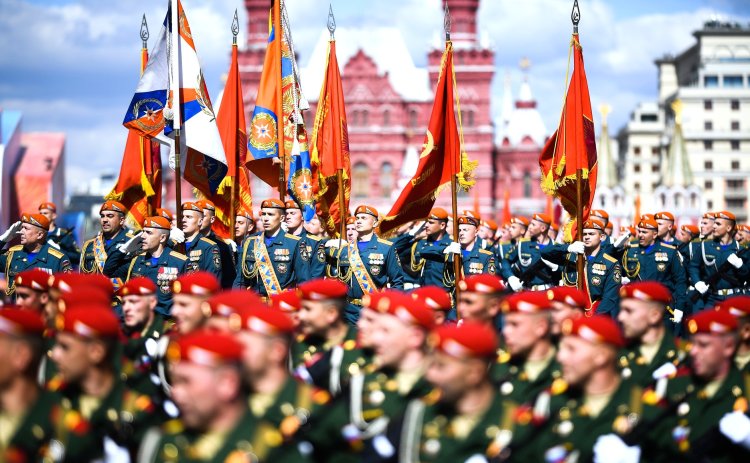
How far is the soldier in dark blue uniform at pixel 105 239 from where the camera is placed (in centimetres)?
1269

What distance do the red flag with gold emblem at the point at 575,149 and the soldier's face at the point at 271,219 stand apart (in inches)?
133

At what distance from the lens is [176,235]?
1148 cm

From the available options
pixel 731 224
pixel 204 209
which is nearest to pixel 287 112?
pixel 204 209

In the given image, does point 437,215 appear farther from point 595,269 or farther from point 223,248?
point 223,248

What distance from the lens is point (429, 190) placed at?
1270 centimetres

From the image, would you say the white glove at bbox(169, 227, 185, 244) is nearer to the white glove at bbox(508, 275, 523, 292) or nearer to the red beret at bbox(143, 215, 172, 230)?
the red beret at bbox(143, 215, 172, 230)

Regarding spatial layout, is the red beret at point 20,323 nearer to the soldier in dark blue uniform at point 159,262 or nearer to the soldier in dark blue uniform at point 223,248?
the soldier in dark blue uniform at point 159,262

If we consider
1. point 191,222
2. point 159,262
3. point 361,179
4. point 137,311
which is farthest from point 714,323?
point 361,179

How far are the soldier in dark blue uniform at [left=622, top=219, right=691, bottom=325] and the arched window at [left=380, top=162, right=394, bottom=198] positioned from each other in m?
49.5

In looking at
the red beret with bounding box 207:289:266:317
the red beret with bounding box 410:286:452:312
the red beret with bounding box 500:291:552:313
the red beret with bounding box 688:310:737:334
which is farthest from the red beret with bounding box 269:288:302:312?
the red beret with bounding box 688:310:737:334

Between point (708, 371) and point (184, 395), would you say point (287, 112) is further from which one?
point (184, 395)

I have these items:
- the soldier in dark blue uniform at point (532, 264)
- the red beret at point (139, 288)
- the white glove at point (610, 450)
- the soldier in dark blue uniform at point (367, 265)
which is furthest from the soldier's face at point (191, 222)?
the white glove at point (610, 450)

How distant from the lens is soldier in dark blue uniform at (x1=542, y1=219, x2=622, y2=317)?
39.7 ft

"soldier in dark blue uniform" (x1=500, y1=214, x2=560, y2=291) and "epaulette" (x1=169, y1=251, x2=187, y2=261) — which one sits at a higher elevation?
"epaulette" (x1=169, y1=251, x2=187, y2=261)
